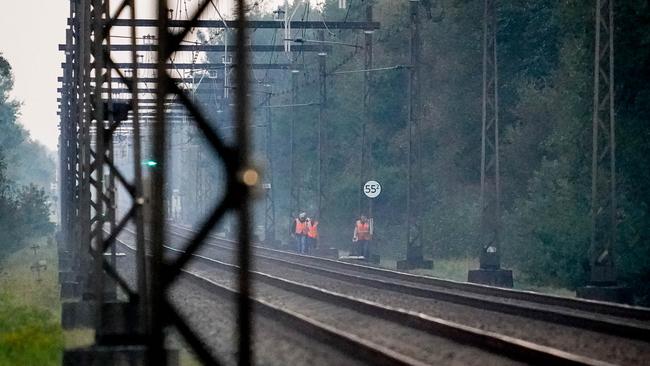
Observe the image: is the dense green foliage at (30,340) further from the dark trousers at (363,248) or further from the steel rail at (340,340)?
the dark trousers at (363,248)

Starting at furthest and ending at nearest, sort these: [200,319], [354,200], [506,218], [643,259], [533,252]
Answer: [354,200] < [506,218] < [533,252] < [643,259] < [200,319]

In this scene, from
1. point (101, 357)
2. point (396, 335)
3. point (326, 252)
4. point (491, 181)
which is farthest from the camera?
point (326, 252)

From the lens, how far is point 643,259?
31.7 m

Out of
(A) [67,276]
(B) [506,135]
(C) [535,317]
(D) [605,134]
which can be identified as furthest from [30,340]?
(B) [506,135]

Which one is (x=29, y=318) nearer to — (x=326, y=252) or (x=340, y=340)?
(x=340, y=340)

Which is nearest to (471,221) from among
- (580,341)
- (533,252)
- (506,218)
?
(506,218)

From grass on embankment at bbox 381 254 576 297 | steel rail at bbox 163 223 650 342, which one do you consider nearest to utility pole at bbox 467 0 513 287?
grass on embankment at bbox 381 254 576 297

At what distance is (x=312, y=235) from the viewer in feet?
194

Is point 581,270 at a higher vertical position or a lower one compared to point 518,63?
lower

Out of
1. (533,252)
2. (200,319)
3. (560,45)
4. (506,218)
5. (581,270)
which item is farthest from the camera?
(560,45)

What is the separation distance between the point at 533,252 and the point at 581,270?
533 cm

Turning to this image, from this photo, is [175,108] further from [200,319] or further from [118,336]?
[118,336]

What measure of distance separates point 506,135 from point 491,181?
56.0 feet

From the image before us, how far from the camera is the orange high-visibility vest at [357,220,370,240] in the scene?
50188mm
